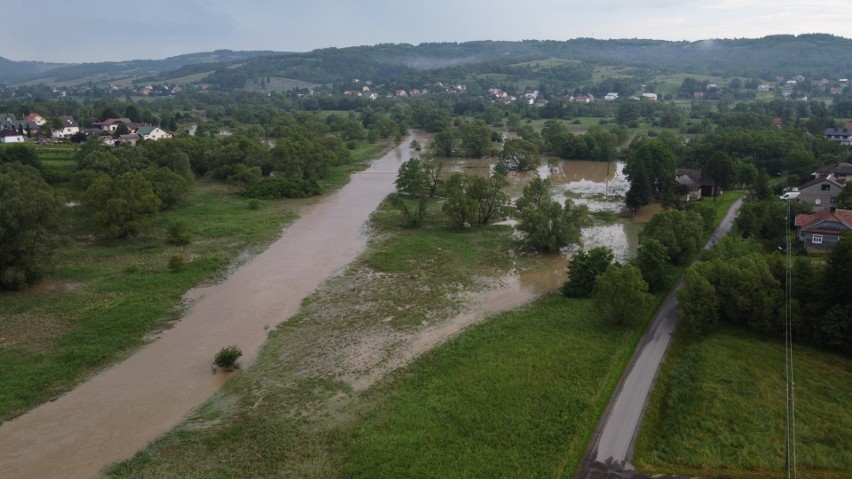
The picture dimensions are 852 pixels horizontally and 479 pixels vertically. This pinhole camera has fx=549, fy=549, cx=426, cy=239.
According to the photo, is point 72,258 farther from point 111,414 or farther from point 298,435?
point 298,435

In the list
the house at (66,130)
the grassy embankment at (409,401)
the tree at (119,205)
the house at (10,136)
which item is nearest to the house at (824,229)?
the grassy embankment at (409,401)

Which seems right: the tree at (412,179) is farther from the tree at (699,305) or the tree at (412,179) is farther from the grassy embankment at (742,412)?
the grassy embankment at (742,412)

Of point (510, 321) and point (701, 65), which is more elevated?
point (701, 65)

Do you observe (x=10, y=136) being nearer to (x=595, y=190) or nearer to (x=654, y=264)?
(x=595, y=190)

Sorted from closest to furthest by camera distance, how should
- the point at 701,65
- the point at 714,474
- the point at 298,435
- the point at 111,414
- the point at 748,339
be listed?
the point at 714,474, the point at 298,435, the point at 111,414, the point at 748,339, the point at 701,65

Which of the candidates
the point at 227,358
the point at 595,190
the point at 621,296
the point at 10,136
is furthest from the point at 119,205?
the point at 10,136

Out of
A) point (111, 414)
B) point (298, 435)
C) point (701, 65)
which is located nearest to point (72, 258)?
point (111, 414)

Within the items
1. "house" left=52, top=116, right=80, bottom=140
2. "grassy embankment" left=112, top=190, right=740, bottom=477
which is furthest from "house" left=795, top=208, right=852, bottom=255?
"house" left=52, top=116, right=80, bottom=140
